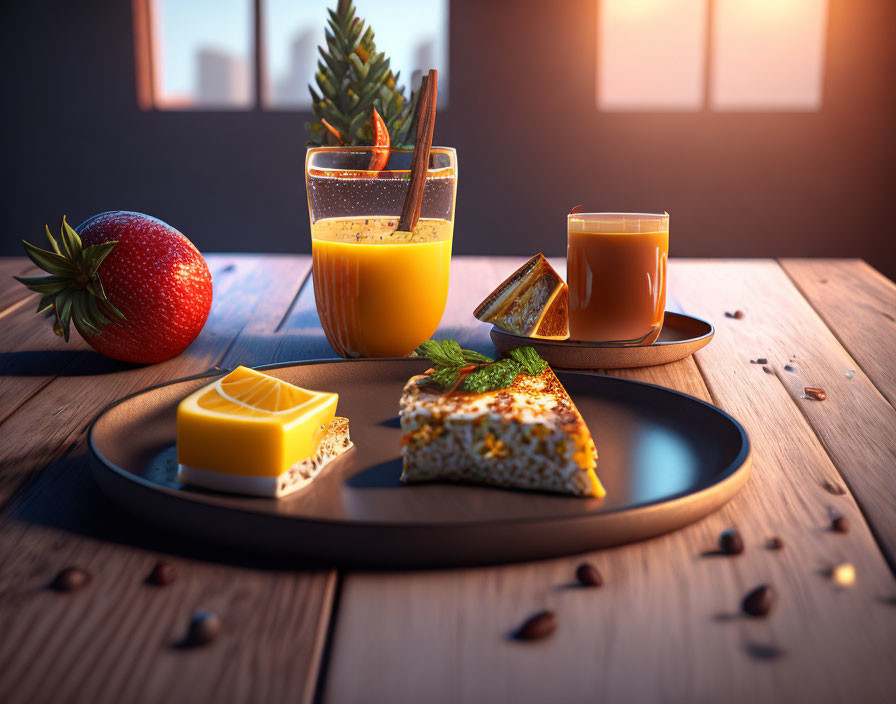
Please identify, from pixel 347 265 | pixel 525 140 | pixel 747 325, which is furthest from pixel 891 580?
pixel 525 140

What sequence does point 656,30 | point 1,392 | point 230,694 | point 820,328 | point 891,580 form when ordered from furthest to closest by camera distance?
point 656,30
point 820,328
point 1,392
point 891,580
point 230,694

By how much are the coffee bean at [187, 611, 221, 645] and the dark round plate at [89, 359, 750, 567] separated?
0.10 meters

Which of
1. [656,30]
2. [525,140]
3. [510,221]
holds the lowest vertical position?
[510,221]

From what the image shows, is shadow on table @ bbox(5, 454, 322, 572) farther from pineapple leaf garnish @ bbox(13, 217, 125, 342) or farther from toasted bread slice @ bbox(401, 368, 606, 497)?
pineapple leaf garnish @ bbox(13, 217, 125, 342)

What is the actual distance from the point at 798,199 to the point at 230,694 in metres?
6.08

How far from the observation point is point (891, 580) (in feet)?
2.04

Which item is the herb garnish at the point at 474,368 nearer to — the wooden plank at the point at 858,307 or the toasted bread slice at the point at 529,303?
the toasted bread slice at the point at 529,303

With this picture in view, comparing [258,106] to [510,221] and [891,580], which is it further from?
[891,580]

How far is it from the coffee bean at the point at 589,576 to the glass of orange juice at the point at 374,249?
2.31 feet

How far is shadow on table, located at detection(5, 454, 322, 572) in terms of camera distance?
646 mm

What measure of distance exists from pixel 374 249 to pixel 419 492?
0.55 metres

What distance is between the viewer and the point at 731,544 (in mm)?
658

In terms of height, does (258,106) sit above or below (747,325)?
above

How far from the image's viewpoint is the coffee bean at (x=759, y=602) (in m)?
0.57
